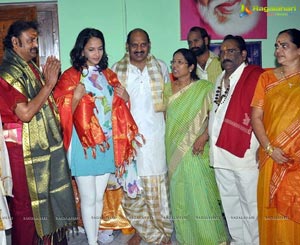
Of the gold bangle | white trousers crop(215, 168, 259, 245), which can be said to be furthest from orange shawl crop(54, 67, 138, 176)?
the gold bangle

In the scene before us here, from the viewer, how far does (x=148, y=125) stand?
3.33 meters

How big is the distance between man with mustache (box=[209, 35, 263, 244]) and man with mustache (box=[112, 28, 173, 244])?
51 centimetres

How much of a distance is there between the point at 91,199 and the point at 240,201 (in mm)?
1208

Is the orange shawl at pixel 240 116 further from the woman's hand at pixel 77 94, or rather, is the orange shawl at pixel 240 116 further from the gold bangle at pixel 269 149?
the woman's hand at pixel 77 94

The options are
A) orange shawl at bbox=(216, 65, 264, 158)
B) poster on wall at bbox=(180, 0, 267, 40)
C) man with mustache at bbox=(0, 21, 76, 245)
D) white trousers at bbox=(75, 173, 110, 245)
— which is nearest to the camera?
man with mustache at bbox=(0, 21, 76, 245)

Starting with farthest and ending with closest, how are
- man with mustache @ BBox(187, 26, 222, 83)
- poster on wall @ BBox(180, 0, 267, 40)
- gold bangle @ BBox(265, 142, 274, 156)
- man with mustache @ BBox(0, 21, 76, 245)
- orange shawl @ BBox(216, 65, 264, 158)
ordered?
1. poster on wall @ BBox(180, 0, 267, 40)
2. man with mustache @ BBox(187, 26, 222, 83)
3. orange shawl @ BBox(216, 65, 264, 158)
4. gold bangle @ BBox(265, 142, 274, 156)
5. man with mustache @ BBox(0, 21, 76, 245)

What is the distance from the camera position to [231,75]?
9.80 ft

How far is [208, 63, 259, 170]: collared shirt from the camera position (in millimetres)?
2910

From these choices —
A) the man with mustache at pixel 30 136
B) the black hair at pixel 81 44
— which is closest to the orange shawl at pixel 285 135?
the black hair at pixel 81 44

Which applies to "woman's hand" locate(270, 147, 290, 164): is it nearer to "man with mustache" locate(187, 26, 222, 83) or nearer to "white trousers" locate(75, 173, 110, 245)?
"man with mustache" locate(187, 26, 222, 83)

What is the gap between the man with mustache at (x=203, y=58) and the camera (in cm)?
358

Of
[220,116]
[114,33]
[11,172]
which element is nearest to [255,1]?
[114,33]

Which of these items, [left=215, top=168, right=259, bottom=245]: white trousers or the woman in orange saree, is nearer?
the woman in orange saree

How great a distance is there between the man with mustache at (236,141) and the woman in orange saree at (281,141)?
14cm
